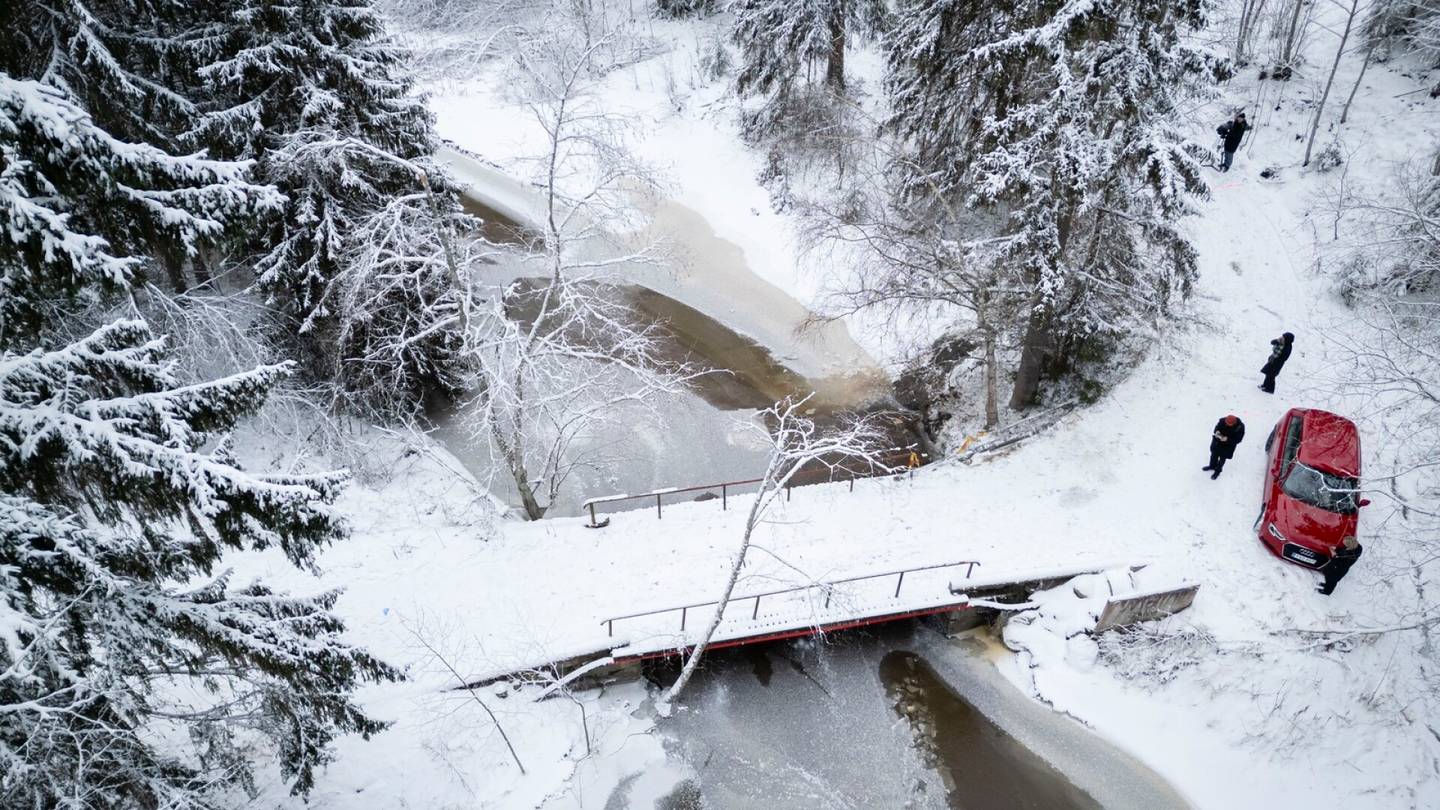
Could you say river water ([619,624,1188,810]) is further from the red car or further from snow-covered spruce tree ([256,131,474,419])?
snow-covered spruce tree ([256,131,474,419])

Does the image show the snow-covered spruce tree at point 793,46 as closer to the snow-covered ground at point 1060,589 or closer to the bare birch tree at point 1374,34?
the snow-covered ground at point 1060,589

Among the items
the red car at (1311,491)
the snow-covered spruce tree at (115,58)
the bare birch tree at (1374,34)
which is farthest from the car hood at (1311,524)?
the snow-covered spruce tree at (115,58)

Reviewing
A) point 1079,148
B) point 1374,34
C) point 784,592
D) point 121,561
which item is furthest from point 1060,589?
point 1374,34

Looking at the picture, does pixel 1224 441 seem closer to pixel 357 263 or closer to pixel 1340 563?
pixel 1340 563

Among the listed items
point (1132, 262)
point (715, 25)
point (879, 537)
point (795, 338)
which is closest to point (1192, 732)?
point (879, 537)

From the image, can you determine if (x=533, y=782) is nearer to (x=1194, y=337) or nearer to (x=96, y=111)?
(x=96, y=111)

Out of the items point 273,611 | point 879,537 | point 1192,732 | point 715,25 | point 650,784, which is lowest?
point 650,784

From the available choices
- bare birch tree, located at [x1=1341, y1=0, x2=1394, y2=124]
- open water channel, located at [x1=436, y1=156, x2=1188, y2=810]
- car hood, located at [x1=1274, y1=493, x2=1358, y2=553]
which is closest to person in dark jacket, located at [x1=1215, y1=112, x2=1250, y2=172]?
bare birch tree, located at [x1=1341, y1=0, x2=1394, y2=124]
